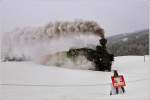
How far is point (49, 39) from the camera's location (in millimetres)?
1678

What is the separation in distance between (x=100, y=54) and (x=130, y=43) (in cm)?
20

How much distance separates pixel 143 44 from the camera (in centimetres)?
175

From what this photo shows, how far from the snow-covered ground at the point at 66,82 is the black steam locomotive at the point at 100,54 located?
0.10ft

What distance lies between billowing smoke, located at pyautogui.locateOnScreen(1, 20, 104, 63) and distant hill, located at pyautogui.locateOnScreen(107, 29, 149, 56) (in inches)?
3.4

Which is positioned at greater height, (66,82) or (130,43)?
(130,43)

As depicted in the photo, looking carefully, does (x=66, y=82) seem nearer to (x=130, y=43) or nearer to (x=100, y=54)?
(x=100, y=54)

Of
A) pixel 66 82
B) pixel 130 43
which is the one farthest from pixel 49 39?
pixel 130 43

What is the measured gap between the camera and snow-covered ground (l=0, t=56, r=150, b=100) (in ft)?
5.36

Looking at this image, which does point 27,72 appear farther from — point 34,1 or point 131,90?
point 131,90

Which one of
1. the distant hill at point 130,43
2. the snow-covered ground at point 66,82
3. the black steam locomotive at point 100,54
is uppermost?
the distant hill at point 130,43

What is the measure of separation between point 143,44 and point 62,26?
1.60 feet

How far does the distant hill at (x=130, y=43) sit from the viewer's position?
1.71 meters

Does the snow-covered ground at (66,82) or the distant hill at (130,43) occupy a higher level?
the distant hill at (130,43)

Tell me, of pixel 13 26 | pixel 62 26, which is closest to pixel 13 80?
pixel 13 26
